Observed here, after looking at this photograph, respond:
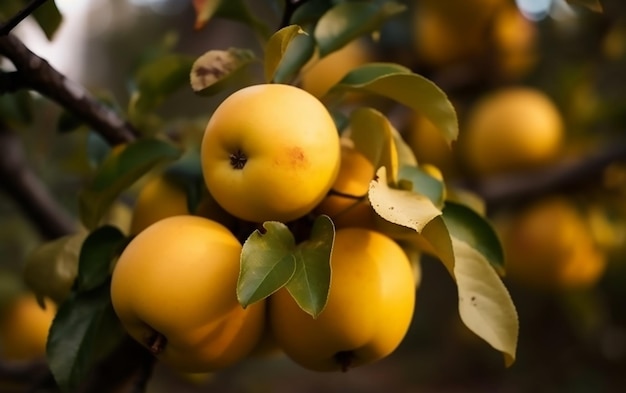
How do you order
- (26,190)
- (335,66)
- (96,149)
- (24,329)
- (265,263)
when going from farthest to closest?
(335,66)
(24,329)
(26,190)
(96,149)
(265,263)

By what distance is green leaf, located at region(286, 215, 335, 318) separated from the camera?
40cm

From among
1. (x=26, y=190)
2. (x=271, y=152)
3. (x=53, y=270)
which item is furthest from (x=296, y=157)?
(x=26, y=190)

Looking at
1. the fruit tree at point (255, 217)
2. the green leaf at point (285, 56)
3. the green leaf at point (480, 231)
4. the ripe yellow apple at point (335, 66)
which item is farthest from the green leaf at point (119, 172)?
the ripe yellow apple at point (335, 66)

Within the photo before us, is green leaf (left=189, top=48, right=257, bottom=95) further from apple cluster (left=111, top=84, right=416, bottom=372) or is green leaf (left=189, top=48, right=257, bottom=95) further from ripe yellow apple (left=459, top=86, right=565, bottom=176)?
ripe yellow apple (left=459, top=86, right=565, bottom=176)

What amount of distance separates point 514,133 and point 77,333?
2.44 feet

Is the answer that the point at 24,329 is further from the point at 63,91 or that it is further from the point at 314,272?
the point at 314,272

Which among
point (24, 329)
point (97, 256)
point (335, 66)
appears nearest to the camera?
point (97, 256)

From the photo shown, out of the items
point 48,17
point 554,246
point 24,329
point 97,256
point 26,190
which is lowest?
point 554,246

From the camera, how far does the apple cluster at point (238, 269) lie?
0.42 metres

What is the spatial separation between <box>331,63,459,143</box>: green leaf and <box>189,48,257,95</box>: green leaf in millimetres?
69

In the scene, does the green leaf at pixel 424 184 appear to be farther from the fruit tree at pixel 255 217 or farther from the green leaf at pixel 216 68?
the green leaf at pixel 216 68

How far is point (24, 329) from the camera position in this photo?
0.94m

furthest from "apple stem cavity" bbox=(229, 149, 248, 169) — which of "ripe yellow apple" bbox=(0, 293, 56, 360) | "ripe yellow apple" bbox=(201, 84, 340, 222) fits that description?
"ripe yellow apple" bbox=(0, 293, 56, 360)

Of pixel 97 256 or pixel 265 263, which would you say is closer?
pixel 265 263
